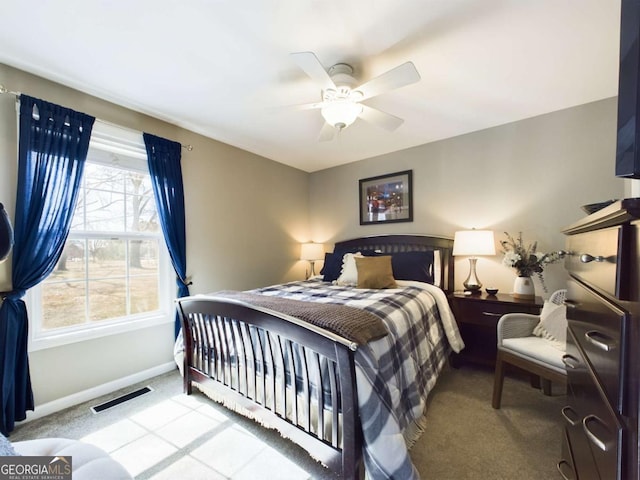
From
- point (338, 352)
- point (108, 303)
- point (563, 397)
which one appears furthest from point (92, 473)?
point (563, 397)

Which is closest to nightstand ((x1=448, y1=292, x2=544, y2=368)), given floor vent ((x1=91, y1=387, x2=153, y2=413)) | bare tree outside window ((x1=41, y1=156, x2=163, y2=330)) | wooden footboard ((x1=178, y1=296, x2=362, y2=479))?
wooden footboard ((x1=178, y1=296, x2=362, y2=479))

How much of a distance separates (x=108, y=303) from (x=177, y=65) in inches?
80.9

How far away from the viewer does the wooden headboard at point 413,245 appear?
3096mm

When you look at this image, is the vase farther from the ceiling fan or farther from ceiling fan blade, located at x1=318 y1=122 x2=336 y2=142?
ceiling fan blade, located at x1=318 y1=122 x2=336 y2=142

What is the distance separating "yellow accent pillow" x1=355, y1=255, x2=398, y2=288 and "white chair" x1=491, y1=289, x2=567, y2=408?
39.5 inches

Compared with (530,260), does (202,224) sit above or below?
above

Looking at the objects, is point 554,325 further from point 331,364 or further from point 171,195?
point 171,195

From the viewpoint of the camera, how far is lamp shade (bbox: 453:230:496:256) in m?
2.69

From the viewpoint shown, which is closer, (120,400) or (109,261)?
(120,400)

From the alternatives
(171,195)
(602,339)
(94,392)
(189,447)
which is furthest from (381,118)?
(94,392)

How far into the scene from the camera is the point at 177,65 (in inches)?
75.1

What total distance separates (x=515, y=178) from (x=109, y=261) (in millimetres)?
4006

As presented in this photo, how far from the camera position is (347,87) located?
187 cm

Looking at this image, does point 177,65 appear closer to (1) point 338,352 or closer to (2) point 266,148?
(2) point 266,148
